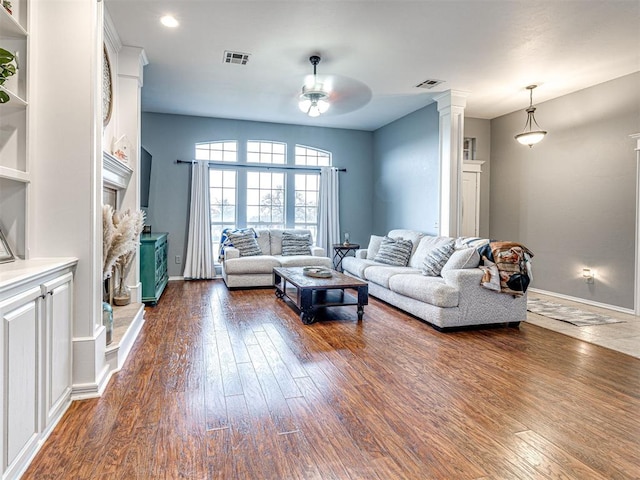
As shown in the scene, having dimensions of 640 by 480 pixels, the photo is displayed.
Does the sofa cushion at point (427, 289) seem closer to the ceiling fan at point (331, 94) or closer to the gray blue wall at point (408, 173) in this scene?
the gray blue wall at point (408, 173)

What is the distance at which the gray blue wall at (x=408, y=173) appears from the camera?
5613 mm

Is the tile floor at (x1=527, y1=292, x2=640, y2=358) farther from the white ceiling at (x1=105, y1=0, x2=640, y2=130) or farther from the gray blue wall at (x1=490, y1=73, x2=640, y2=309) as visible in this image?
the white ceiling at (x1=105, y1=0, x2=640, y2=130)

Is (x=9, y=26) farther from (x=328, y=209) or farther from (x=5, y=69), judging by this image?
(x=328, y=209)

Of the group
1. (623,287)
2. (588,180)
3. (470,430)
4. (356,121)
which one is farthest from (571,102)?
(470,430)

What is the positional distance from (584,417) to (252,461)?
5.99ft

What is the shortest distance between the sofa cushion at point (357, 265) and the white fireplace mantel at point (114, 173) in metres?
3.22

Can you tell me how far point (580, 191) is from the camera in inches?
198

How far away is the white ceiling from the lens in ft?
10.4

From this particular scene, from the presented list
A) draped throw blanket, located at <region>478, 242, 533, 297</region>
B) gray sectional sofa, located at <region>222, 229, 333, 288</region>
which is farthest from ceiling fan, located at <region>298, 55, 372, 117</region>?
draped throw blanket, located at <region>478, 242, 533, 297</region>

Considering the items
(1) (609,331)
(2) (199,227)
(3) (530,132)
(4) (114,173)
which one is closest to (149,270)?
(4) (114,173)

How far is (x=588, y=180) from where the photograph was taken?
494 centimetres

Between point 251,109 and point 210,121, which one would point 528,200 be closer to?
point 251,109

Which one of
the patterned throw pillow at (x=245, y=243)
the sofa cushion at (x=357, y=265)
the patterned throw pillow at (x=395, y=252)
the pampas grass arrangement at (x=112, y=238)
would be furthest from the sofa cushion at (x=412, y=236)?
the pampas grass arrangement at (x=112, y=238)

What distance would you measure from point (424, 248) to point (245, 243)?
2.78 metres
